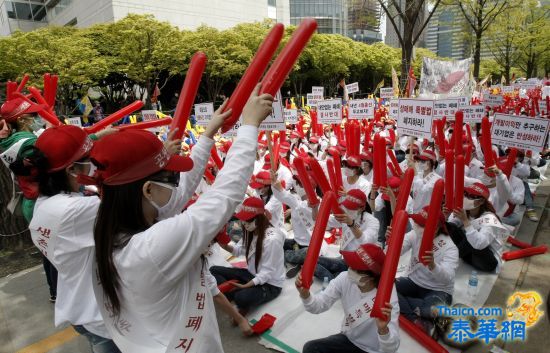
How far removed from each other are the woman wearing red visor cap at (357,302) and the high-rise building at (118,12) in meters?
33.5

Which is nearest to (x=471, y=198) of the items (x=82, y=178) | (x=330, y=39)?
(x=82, y=178)

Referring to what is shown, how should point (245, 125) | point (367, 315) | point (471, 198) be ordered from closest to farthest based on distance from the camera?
1. point (245, 125)
2. point (367, 315)
3. point (471, 198)

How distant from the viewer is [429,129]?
219 inches

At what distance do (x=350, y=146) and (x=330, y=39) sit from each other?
97.2ft

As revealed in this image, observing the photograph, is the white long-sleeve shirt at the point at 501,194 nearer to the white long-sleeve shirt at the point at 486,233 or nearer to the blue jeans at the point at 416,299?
the white long-sleeve shirt at the point at 486,233

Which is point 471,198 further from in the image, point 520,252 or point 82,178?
point 82,178

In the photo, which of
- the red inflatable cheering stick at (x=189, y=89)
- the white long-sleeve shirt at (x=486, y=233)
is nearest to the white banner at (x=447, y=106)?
the white long-sleeve shirt at (x=486, y=233)

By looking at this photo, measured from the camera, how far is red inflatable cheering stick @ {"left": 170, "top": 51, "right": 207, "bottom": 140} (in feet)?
5.90

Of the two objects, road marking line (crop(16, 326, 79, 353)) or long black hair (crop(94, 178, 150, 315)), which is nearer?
long black hair (crop(94, 178, 150, 315))

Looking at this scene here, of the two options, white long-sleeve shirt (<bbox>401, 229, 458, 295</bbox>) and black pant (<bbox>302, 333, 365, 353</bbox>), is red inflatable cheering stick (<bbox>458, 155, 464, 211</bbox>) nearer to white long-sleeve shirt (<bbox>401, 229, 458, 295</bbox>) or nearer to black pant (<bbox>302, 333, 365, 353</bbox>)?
white long-sleeve shirt (<bbox>401, 229, 458, 295</bbox>)

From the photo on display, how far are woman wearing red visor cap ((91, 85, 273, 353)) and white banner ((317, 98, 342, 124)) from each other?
22.2 ft

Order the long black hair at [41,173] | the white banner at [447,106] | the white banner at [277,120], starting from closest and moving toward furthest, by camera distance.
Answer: the long black hair at [41,173] < the white banner at [277,120] < the white banner at [447,106]

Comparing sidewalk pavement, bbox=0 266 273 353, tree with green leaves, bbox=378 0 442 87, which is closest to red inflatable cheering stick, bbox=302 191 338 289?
sidewalk pavement, bbox=0 266 273 353

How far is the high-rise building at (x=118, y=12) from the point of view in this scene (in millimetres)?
31359
